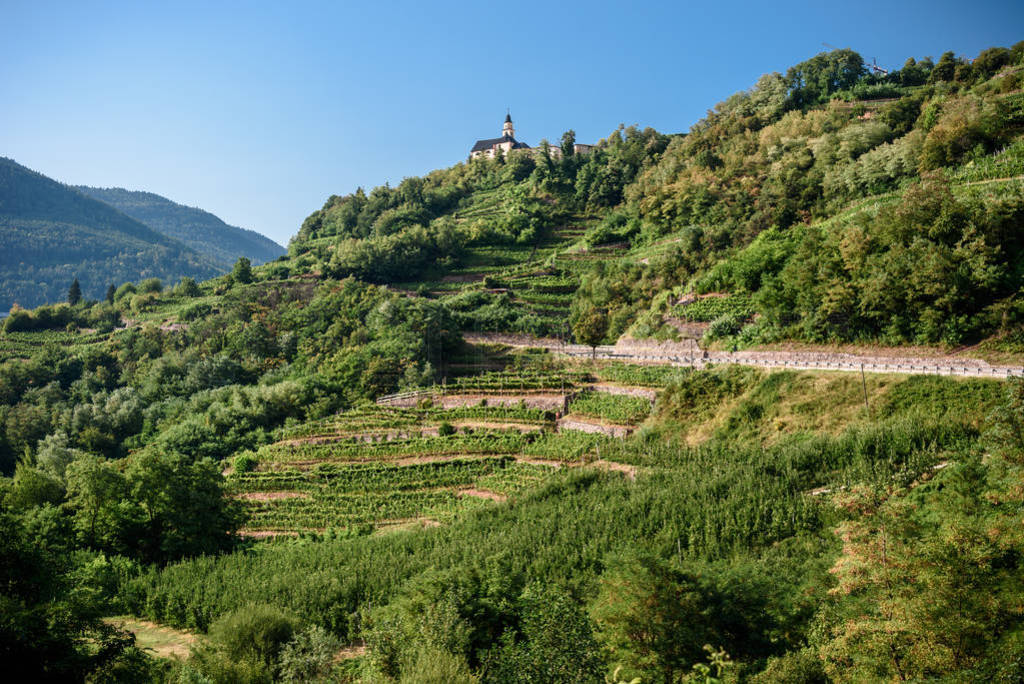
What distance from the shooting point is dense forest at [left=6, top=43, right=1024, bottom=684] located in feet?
43.5

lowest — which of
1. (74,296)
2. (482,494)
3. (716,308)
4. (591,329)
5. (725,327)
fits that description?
(482,494)

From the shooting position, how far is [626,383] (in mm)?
32469

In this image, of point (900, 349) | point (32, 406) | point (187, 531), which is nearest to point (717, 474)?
point (900, 349)

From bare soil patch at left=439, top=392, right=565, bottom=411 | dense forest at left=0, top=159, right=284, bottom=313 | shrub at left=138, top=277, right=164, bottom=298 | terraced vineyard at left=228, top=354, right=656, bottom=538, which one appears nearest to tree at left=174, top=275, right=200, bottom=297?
shrub at left=138, top=277, right=164, bottom=298

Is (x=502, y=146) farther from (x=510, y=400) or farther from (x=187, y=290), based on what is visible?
(x=510, y=400)

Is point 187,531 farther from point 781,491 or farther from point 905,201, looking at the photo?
point 905,201

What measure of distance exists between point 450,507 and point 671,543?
1160cm

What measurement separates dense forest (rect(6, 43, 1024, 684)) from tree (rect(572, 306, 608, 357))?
0.95 feet

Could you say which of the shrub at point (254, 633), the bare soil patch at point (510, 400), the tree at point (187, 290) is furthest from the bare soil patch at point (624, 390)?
the tree at point (187, 290)

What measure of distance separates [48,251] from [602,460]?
694 feet

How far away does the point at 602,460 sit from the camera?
26453 mm

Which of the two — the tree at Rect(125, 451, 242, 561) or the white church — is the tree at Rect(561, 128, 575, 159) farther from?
the tree at Rect(125, 451, 242, 561)

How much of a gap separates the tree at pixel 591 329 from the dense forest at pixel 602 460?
0.95ft

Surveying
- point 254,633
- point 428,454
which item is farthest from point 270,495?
point 254,633
